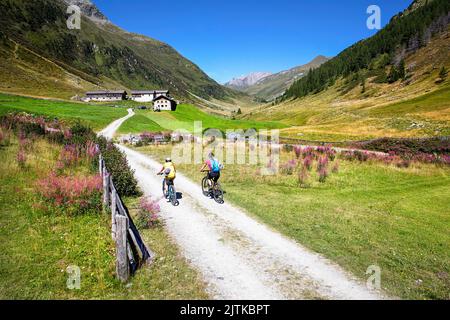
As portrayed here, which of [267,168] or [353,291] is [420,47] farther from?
[353,291]

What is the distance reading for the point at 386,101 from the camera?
112 metres

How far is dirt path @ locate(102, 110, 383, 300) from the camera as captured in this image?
827 centimetres

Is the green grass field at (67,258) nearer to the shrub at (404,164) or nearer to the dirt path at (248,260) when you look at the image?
the dirt path at (248,260)

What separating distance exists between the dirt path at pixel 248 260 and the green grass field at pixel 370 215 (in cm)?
78

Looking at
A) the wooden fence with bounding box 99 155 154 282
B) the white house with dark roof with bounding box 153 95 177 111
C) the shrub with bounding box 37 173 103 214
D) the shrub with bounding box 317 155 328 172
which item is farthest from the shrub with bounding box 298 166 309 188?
the white house with dark roof with bounding box 153 95 177 111

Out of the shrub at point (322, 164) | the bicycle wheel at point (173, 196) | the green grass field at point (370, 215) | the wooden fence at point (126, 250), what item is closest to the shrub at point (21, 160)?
the bicycle wheel at point (173, 196)

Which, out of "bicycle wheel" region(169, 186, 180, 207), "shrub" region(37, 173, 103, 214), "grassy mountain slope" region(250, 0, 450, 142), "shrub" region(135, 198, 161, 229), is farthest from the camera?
"grassy mountain slope" region(250, 0, 450, 142)

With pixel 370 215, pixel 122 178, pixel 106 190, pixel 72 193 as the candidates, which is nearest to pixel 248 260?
pixel 106 190

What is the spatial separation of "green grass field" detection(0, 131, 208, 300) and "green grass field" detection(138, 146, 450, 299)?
5.23 m

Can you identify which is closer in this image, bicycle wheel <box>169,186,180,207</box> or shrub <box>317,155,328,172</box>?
bicycle wheel <box>169,186,180,207</box>

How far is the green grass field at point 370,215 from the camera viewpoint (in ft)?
32.7

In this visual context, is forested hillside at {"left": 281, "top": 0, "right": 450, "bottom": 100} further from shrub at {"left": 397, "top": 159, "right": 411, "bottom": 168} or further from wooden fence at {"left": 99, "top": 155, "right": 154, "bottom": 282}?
wooden fence at {"left": 99, "top": 155, "right": 154, "bottom": 282}
